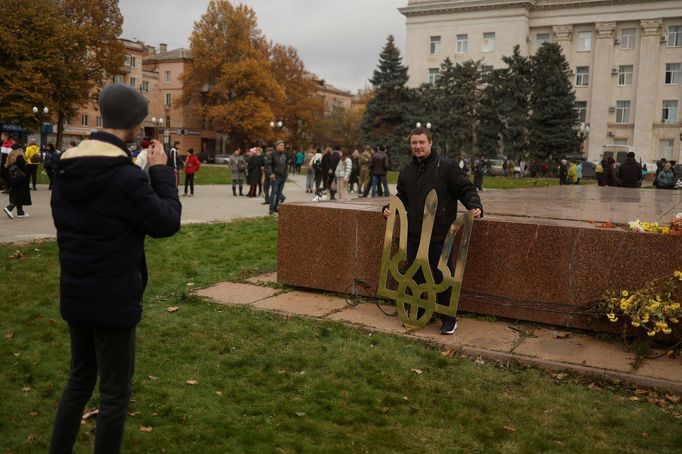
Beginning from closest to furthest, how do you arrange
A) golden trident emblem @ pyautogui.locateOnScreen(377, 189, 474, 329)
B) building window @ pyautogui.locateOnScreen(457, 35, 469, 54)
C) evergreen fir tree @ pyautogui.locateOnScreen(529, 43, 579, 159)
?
1. golden trident emblem @ pyautogui.locateOnScreen(377, 189, 474, 329)
2. evergreen fir tree @ pyautogui.locateOnScreen(529, 43, 579, 159)
3. building window @ pyautogui.locateOnScreen(457, 35, 469, 54)

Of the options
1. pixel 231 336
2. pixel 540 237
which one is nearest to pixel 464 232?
pixel 540 237

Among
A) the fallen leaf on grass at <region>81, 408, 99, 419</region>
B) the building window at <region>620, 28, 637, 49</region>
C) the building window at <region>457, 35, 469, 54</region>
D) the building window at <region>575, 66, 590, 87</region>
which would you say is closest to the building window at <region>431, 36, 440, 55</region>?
the building window at <region>457, 35, 469, 54</region>

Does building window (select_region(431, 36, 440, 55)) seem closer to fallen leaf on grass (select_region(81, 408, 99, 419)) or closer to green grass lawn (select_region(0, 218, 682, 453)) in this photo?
green grass lawn (select_region(0, 218, 682, 453))

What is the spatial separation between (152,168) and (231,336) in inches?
132

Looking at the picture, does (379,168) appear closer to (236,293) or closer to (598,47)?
(236,293)

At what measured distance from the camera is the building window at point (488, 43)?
6669 centimetres

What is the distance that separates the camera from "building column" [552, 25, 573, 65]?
2559 inches

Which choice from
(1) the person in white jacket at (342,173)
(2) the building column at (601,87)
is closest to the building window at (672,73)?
(2) the building column at (601,87)

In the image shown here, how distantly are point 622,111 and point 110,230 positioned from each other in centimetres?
6735

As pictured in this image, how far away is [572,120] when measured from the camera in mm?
53969

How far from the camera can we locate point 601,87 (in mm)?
63375

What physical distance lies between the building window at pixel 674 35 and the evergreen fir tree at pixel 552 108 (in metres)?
14.0

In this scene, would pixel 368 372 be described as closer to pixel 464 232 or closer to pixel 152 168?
pixel 464 232

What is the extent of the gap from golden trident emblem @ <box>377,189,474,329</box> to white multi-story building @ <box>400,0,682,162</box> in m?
57.3
